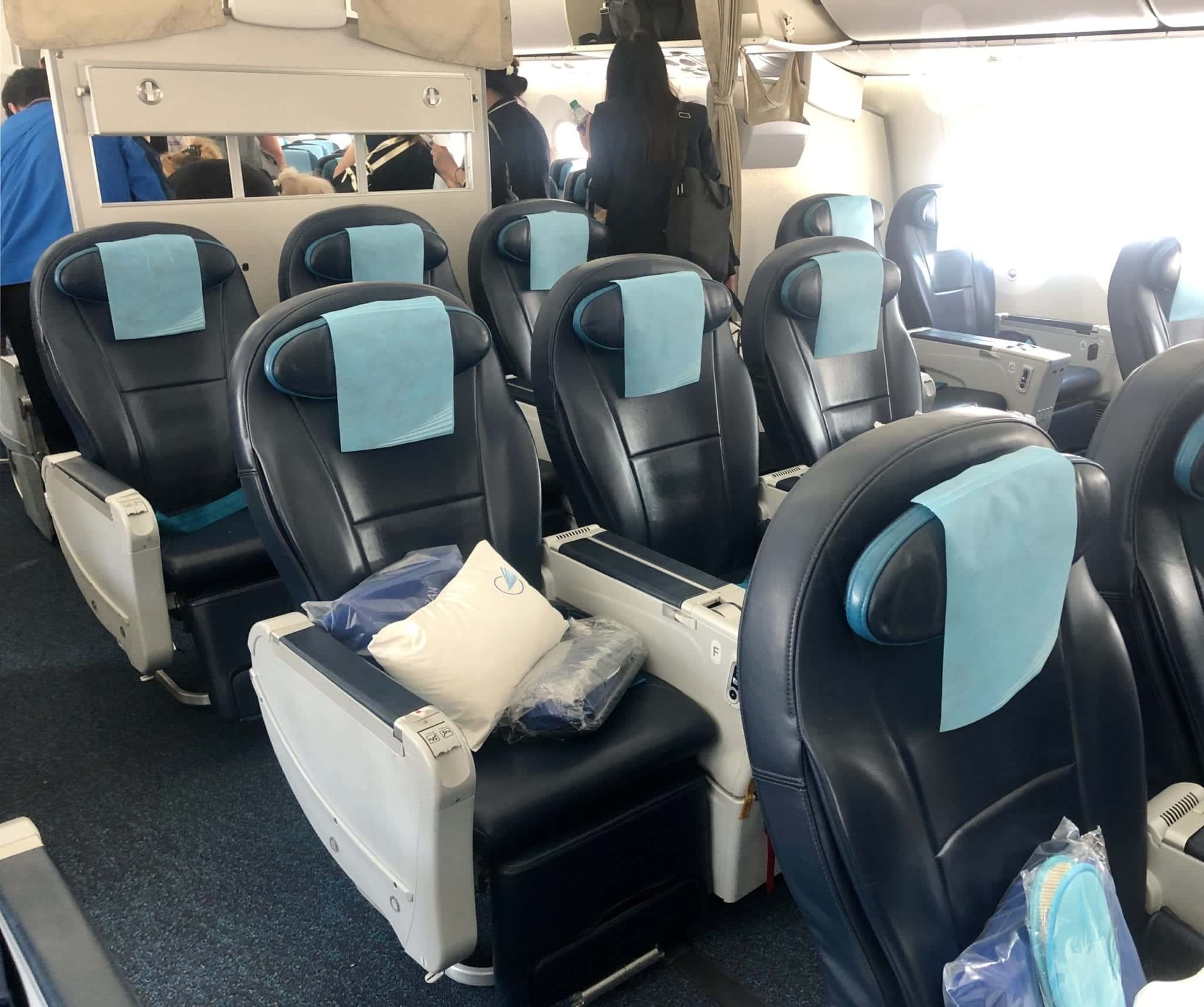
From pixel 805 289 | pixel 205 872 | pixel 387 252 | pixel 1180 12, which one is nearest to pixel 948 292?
pixel 1180 12

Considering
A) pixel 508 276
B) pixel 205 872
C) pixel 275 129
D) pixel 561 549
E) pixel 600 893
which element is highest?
pixel 275 129

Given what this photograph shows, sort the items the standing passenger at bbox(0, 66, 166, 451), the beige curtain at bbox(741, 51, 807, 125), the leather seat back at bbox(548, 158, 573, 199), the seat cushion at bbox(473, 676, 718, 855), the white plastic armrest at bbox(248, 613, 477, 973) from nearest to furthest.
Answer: the white plastic armrest at bbox(248, 613, 477, 973) → the seat cushion at bbox(473, 676, 718, 855) → the standing passenger at bbox(0, 66, 166, 451) → the beige curtain at bbox(741, 51, 807, 125) → the leather seat back at bbox(548, 158, 573, 199)

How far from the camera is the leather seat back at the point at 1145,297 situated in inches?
116

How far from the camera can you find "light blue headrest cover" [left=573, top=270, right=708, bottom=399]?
2.01m

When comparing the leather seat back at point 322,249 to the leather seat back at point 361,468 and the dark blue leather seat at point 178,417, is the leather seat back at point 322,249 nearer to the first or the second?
the dark blue leather seat at point 178,417

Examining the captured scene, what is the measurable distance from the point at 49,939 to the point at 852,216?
3866mm

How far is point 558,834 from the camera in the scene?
5.00 ft

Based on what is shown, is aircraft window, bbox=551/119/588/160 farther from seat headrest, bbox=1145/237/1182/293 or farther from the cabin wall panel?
seat headrest, bbox=1145/237/1182/293

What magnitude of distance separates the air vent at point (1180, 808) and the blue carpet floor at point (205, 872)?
735mm

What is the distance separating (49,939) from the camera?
2.26 feet

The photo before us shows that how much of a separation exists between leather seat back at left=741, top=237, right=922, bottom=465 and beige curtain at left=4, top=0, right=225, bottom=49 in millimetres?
1719

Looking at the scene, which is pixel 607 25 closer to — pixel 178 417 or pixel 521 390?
pixel 521 390

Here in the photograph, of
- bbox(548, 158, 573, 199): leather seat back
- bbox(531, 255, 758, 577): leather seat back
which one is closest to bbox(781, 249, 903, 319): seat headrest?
bbox(531, 255, 758, 577): leather seat back

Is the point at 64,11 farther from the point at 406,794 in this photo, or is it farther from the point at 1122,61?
the point at 1122,61
